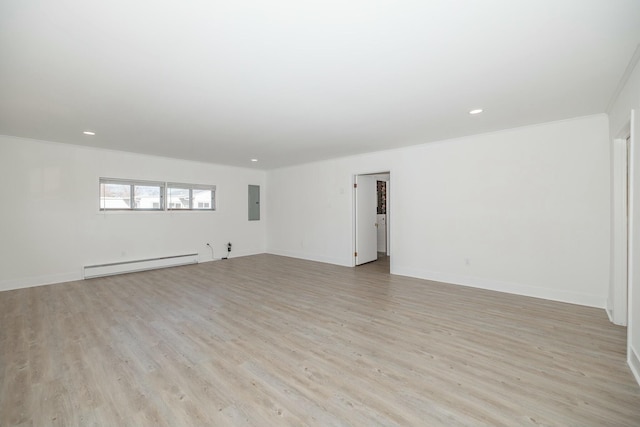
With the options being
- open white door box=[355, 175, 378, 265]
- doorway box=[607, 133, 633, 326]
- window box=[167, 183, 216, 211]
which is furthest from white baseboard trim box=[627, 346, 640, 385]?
window box=[167, 183, 216, 211]

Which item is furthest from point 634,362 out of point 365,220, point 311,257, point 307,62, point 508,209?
point 311,257

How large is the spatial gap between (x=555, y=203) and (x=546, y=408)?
3.12 m

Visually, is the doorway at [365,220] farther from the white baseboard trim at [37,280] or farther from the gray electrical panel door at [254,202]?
the white baseboard trim at [37,280]

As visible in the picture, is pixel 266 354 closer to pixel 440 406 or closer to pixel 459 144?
pixel 440 406

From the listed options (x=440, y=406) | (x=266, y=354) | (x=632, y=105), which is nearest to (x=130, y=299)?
(x=266, y=354)

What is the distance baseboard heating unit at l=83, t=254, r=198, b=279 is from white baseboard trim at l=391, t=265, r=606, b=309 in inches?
191

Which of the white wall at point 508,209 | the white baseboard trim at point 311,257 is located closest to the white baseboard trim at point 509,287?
the white wall at point 508,209

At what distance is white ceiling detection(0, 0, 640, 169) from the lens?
5.64ft

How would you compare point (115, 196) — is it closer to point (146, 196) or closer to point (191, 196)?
point (146, 196)

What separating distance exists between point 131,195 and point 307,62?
5.54m

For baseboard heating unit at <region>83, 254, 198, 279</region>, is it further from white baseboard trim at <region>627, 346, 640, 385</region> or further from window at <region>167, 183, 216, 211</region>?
white baseboard trim at <region>627, 346, 640, 385</region>

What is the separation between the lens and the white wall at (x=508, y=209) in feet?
12.1

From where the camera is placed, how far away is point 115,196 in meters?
5.82

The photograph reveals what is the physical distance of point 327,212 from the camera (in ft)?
22.7
